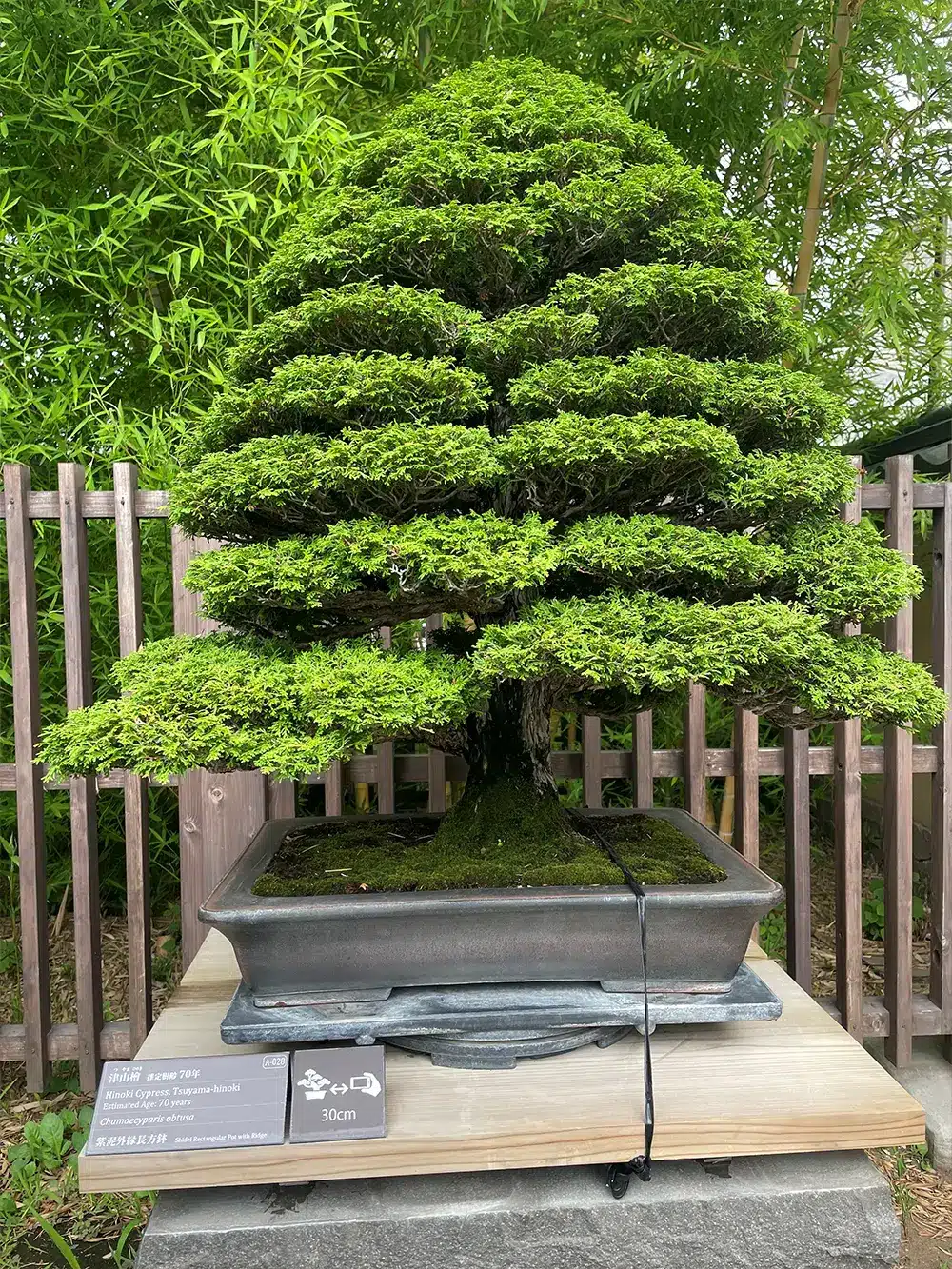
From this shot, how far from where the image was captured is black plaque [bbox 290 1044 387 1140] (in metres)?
0.92

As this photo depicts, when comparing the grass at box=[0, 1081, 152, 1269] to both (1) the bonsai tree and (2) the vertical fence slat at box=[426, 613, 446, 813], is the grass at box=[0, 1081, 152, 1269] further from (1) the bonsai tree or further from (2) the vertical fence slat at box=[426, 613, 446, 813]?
(1) the bonsai tree

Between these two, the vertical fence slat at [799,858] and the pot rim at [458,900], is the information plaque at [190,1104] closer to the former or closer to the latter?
the pot rim at [458,900]

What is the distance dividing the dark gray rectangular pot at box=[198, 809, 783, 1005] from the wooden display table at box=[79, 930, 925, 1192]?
0.33 ft

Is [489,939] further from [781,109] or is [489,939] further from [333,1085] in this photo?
[781,109]

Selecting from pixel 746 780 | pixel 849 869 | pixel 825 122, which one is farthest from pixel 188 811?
pixel 825 122

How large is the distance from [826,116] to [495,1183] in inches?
90.4

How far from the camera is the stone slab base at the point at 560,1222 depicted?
35.8 inches

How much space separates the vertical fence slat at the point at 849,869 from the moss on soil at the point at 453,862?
71cm

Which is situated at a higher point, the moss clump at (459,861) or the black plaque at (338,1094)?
the moss clump at (459,861)

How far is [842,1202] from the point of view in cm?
95

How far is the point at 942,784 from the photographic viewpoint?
1.96 meters

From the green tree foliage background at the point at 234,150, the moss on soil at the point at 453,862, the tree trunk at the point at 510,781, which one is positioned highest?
the green tree foliage background at the point at 234,150

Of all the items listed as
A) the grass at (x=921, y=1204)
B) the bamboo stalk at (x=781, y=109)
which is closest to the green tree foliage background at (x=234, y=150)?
the bamboo stalk at (x=781, y=109)

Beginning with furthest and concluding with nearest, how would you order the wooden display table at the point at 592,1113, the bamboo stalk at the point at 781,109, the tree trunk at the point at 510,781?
the bamboo stalk at the point at 781,109 < the tree trunk at the point at 510,781 < the wooden display table at the point at 592,1113
